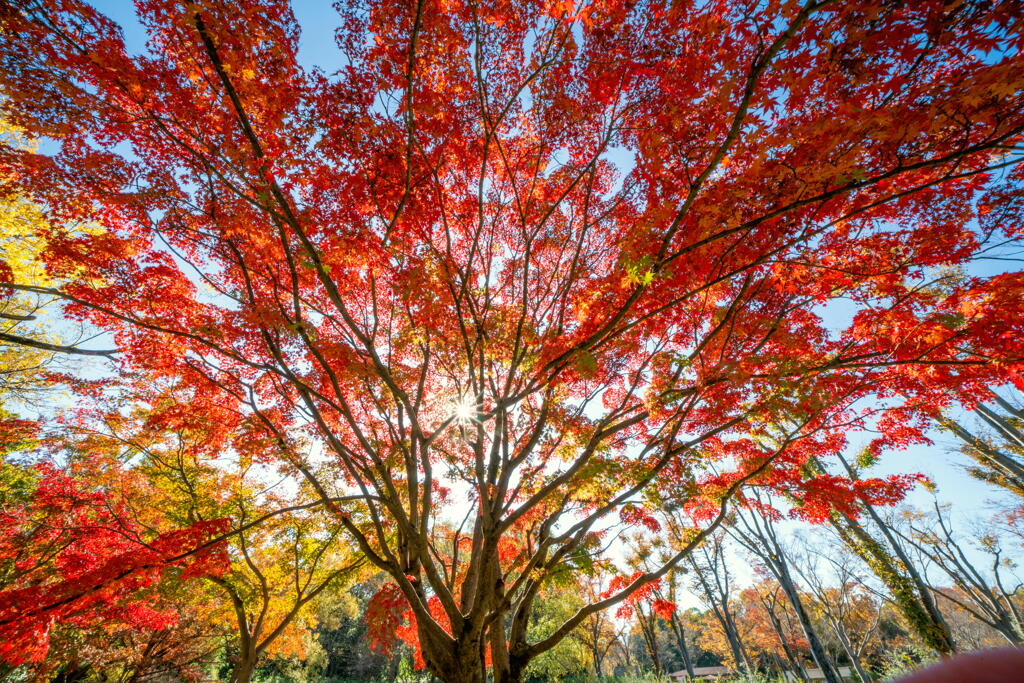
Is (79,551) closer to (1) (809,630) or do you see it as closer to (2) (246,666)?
(2) (246,666)

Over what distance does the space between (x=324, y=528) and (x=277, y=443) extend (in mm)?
4649

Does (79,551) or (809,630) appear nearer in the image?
(79,551)

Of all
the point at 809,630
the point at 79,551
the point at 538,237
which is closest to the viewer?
the point at 538,237

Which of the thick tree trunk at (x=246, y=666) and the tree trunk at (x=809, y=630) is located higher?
the thick tree trunk at (x=246, y=666)

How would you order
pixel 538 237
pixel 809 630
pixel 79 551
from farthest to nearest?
pixel 809 630, pixel 79 551, pixel 538 237

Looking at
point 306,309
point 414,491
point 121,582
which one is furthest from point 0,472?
point 414,491

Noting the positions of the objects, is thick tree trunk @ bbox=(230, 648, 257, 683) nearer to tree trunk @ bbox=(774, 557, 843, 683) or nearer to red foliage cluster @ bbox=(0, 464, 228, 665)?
red foliage cluster @ bbox=(0, 464, 228, 665)

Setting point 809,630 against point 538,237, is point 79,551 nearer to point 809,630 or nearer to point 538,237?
point 538,237

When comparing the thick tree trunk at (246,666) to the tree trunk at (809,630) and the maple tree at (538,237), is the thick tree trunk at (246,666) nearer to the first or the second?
the maple tree at (538,237)

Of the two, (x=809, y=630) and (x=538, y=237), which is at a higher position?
(x=538, y=237)

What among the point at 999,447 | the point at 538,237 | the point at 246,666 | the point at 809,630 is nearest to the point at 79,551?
the point at 246,666

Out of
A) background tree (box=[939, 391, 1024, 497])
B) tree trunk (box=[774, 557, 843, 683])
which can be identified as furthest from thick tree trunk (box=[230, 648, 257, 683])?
background tree (box=[939, 391, 1024, 497])

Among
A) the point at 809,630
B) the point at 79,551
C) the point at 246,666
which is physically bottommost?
the point at 809,630

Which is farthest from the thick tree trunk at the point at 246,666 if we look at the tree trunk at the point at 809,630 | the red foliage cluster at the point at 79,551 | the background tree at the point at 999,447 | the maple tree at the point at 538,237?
the background tree at the point at 999,447
